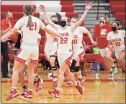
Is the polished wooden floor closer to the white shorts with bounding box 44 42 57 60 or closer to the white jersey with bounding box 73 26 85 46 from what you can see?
the white shorts with bounding box 44 42 57 60

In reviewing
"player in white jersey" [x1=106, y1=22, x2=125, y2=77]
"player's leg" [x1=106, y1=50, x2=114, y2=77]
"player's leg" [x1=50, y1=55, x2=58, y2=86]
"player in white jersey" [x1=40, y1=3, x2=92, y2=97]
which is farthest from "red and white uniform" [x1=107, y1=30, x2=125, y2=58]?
"player in white jersey" [x1=40, y1=3, x2=92, y2=97]

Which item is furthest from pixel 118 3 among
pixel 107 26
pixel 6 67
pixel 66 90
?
pixel 66 90

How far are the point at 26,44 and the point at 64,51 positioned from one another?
1.29 meters

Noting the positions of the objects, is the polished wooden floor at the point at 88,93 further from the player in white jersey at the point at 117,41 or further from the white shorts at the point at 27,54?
the white shorts at the point at 27,54

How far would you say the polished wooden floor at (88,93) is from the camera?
10414 millimetres

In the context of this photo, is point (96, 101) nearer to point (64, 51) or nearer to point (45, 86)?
point (64, 51)

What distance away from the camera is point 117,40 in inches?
585

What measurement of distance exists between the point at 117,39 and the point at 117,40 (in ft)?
0.12

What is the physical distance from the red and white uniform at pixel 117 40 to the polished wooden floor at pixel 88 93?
3.11 feet

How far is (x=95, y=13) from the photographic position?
785 inches

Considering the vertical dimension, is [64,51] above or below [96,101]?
above

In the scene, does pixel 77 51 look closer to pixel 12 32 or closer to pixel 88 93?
pixel 88 93

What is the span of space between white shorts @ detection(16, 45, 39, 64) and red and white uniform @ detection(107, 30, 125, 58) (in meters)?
5.22

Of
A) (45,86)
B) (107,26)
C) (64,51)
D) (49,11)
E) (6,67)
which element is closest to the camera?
(64,51)
